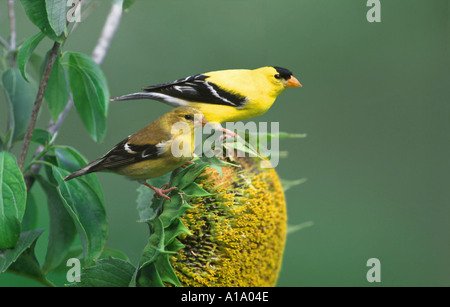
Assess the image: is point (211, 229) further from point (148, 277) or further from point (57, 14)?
point (57, 14)

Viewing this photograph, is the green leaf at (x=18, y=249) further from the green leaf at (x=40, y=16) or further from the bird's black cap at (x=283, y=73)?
the bird's black cap at (x=283, y=73)

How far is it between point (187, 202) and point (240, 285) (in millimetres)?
195

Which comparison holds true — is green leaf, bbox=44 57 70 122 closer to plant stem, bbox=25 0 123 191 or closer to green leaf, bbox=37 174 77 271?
plant stem, bbox=25 0 123 191

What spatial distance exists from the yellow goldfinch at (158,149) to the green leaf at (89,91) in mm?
92

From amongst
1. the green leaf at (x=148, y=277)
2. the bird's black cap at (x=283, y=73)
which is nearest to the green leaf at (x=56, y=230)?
the green leaf at (x=148, y=277)

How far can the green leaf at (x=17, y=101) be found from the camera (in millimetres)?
1021

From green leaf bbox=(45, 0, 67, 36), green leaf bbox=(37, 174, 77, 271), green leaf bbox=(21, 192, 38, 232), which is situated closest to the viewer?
green leaf bbox=(45, 0, 67, 36)

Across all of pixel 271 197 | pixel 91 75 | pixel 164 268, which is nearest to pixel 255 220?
pixel 271 197

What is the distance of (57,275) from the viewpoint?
1125 millimetres

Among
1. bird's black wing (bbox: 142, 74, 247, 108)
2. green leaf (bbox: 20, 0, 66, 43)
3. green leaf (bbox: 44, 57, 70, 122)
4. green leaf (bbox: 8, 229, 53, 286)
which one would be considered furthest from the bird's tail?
green leaf (bbox: 8, 229, 53, 286)

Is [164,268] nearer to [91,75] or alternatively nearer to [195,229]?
[195,229]

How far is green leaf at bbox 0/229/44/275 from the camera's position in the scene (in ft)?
2.81

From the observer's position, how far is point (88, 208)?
0.91 meters

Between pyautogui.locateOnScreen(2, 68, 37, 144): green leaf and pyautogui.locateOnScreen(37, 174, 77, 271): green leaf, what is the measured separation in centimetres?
12
